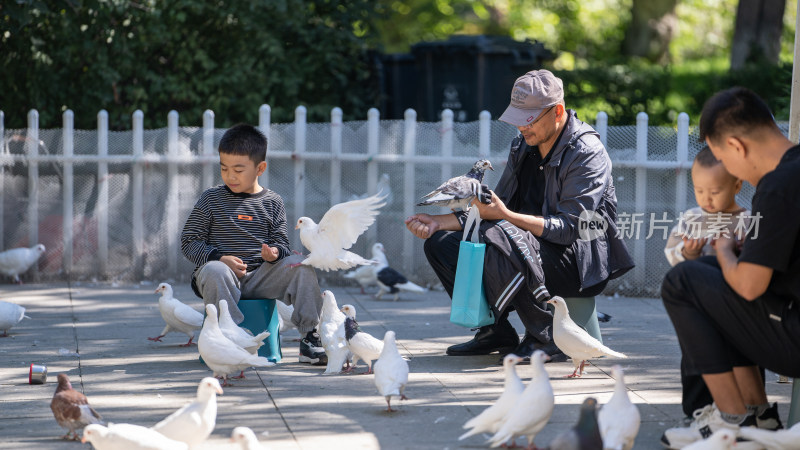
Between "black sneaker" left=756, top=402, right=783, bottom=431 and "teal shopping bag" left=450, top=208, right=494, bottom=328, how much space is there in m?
1.66

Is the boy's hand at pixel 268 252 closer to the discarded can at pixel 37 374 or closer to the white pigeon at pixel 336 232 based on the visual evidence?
the white pigeon at pixel 336 232

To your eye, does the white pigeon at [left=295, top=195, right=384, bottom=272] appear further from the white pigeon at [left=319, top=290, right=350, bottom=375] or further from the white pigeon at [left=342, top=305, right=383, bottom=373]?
the white pigeon at [left=342, top=305, right=383, bottom=373]

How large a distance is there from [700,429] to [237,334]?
7.52 ft

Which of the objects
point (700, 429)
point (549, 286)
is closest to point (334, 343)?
point (549, 286)

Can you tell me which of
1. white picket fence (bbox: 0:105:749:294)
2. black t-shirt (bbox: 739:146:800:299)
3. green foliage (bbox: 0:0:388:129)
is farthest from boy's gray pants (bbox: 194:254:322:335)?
green foliage (bbox: 0:0:388:129)

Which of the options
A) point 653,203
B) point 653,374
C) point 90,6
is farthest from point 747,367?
point 90,6

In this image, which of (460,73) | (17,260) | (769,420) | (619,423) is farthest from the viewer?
(460,73)

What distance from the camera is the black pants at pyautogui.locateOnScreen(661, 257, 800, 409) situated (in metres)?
3.53

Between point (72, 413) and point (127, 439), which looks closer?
point (127, 439)

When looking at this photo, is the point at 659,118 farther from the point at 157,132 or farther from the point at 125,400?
the point at 125,400

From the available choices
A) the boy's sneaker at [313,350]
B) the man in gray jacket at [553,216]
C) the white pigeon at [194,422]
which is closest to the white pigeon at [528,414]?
the white pigeon at [194,422]

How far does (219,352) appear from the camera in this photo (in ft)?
15.5

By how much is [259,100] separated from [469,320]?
19.1 feet

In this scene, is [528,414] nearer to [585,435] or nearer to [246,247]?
[585,435]
